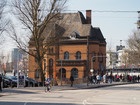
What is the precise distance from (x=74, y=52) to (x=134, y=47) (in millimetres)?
17660

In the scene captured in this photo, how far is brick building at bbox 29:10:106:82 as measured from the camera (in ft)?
250

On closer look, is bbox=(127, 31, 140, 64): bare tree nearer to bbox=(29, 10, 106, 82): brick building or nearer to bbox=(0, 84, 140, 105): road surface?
bbox=(29, 10, 106, 82): brick building

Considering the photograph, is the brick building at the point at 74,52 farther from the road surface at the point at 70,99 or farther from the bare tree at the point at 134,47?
→ the road surface at the point at 70,99

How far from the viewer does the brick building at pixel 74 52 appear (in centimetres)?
7619

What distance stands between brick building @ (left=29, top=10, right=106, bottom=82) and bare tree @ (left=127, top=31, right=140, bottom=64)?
356 inches

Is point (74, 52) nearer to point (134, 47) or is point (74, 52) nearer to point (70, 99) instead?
point (134, 47)

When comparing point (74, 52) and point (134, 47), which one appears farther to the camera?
point (134, 47)

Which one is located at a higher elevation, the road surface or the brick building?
the brick building

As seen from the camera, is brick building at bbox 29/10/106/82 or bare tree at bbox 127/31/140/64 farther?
bare tree at bbox 127/31/140/64

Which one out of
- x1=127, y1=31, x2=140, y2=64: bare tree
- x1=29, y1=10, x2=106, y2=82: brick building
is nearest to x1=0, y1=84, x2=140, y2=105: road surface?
x1=29, y1=10, x2=106, y2=82: brick building

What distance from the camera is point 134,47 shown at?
3398 inches

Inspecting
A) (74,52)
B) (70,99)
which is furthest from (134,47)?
(70,99)

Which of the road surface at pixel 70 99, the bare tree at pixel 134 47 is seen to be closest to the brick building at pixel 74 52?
the bare tree at pixel 134 47

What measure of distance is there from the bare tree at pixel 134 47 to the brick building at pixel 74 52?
9.05 metres
